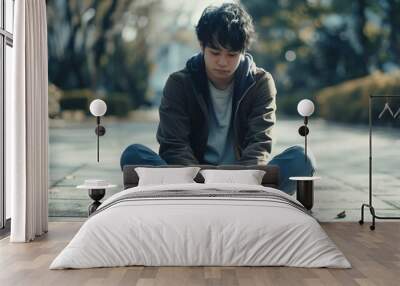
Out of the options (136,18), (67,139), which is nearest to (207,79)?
(136,18)

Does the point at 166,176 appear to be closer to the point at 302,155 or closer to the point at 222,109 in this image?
the point at 222,109

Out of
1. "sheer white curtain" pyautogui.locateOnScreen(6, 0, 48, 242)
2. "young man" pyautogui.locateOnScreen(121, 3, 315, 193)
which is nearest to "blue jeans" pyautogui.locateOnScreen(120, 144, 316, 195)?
"young man" pyautogui.locateOnScreen(121, 3, 315, 193)

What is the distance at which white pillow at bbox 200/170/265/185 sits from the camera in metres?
7.10

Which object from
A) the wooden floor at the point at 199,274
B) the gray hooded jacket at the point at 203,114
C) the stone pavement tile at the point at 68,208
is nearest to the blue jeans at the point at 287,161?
the gray hooded jacket at the point at 203,114

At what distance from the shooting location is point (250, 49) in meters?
7.97

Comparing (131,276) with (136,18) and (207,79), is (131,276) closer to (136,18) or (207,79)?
(207,79)

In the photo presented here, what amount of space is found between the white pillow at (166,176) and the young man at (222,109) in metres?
0.49

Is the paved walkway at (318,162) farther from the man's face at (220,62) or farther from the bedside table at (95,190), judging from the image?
the man's face at (220,62)

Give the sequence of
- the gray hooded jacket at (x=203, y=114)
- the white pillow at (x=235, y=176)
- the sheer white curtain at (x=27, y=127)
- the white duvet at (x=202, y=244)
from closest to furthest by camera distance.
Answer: the white duvet at (x=202, y=244)
the sheer white curtain at (x=27, y=127)
the white pillow at (x=235, y=176)
the gray hooded jacket at (x=203, y=114)

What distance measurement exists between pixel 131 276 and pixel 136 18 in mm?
4279

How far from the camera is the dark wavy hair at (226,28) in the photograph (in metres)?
7.88

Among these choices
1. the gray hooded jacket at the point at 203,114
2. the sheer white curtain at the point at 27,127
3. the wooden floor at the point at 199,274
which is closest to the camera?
the wooden floor at the point at 199,274

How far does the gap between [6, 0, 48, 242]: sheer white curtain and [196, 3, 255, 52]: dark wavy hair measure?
2.07m

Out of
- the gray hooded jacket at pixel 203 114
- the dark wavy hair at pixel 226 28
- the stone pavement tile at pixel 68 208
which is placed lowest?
the stone pavement tile at pixel 68 208
